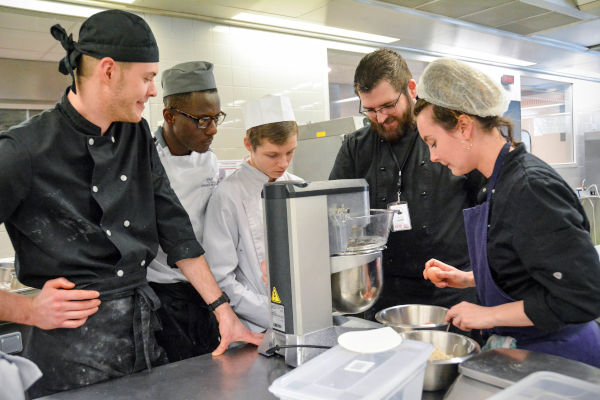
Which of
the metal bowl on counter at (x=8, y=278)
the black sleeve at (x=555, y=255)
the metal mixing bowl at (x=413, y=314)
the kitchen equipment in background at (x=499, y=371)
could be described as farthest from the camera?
the metal bowl on counter at (x=8, y=278)

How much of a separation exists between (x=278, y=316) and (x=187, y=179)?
3.79 ft

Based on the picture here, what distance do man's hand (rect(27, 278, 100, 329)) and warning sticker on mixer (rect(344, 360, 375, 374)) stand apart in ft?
2.43

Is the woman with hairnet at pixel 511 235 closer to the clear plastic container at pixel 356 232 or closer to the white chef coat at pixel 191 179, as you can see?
the clear plastic container at pixel 356 232

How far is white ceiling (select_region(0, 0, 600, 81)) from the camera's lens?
3393 millimetres

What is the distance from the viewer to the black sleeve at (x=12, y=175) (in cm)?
117

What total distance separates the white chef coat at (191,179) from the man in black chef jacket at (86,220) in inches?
26.7

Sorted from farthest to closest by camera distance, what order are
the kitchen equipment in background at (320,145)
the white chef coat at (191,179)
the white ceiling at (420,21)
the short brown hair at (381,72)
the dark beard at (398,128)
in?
1. the white ceiling at (420,21)
2. the kitchen equipment in background at (320,145)
3. the white chef coat at (191,179)
4. the dark beard at (398,128)
5. the short brown hair at (381,72)

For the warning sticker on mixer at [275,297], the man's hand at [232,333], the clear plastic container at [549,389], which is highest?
the warning sticker on mixer at [275,297]

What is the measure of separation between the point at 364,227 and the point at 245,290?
0.63 m

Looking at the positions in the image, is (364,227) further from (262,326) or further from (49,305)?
(49,305)

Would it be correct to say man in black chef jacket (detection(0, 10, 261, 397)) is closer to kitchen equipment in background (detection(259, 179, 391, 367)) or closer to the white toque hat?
kitchen equipment in background (detection(259, 179, 391, 367))

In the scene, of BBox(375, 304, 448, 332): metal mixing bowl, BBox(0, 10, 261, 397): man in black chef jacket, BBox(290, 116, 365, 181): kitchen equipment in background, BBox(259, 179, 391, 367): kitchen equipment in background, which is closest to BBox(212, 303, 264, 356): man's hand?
BBox(0, 10, 261, 397): man in black chef jacket

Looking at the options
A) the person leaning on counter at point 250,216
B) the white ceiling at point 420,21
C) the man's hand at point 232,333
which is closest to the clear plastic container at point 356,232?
the man's hand at point 232,333

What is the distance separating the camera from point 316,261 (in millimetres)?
1186
